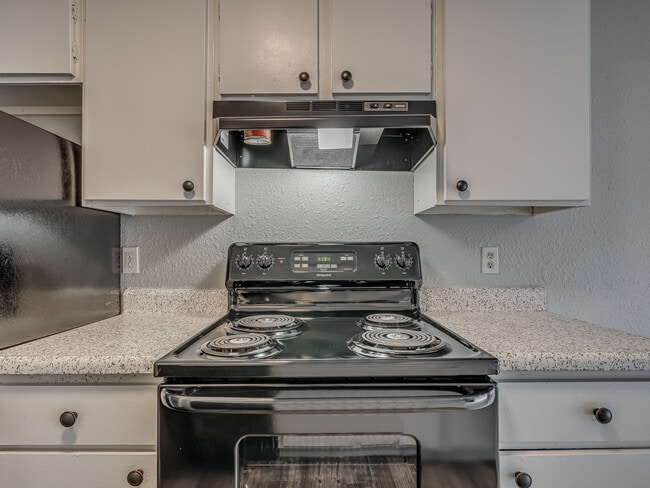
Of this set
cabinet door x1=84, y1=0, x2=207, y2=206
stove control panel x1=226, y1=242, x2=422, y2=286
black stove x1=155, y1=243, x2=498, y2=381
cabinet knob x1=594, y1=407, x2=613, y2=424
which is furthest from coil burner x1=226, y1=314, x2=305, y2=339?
cabinet knob x1=594, y1=407, x2=613, y2=424

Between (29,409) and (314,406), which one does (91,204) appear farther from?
(314,406)

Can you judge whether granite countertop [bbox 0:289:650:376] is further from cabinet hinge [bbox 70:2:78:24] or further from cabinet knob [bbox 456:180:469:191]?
cabinet hinge [bbox 70:2:78:24]

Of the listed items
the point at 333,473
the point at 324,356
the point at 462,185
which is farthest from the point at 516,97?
the point at 333,473

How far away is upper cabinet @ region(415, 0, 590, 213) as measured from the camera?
1.18 metres

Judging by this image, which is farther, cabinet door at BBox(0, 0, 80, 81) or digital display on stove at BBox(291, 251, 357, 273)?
digital display on stove at BBox(291, 251, 357, 273)

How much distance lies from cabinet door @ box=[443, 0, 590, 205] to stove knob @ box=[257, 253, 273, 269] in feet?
2.37

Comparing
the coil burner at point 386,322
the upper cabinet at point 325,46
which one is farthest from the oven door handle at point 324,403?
the upper cabinet at point 325,46

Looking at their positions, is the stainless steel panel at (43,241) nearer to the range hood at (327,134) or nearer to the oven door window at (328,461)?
the range hood at (327,134)

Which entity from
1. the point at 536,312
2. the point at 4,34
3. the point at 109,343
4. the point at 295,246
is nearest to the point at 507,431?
the point at 536,312

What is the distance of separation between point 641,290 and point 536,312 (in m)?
0.49

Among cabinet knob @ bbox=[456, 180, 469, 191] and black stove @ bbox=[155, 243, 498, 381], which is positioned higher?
cabinet knob @ bbox=[456, 180, 469, 191]

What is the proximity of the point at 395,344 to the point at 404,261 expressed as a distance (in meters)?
0.53

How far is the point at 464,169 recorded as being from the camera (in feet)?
3.89

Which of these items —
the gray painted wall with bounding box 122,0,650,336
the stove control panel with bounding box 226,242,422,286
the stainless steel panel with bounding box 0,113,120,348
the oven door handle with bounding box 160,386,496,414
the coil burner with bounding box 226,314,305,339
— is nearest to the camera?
the oven door handle with bounding box 160,386,496,414
